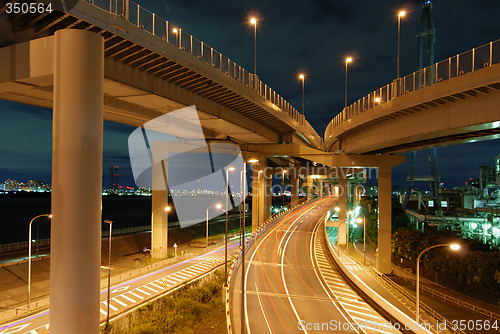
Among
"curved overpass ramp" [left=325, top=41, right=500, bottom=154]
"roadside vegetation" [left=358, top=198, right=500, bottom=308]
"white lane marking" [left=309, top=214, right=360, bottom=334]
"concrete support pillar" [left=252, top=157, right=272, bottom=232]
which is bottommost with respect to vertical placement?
"roadside vegetation" [left=358, top=198, right=500, bottom=308]

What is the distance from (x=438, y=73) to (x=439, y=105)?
90.8 inches

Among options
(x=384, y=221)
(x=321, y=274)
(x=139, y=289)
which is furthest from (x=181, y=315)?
(x=384, y=221)

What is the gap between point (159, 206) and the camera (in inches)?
1446

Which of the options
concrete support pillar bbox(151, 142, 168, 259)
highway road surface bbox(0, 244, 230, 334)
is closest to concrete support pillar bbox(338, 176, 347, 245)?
highway road surface bbox(0, 244, 230, 334)

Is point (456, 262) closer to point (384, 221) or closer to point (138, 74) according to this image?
point (384, 221)

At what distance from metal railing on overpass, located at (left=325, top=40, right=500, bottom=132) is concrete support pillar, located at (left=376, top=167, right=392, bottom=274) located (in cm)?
1269

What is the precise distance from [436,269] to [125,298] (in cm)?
3276

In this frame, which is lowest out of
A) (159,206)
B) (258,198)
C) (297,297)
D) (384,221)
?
(297,297)

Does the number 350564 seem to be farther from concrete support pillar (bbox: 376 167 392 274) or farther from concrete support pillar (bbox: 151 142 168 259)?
concrete support pillar (bbox: 376 167 392 274)

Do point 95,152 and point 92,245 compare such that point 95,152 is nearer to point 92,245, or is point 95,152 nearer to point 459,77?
point 92,245

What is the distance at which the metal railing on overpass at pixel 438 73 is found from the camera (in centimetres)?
1505

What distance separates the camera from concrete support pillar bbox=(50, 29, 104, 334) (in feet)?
22.3

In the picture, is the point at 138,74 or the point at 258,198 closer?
the point at 138,74

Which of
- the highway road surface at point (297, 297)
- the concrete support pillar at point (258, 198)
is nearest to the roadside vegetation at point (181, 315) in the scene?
the highway road surface at point (297, 297)
